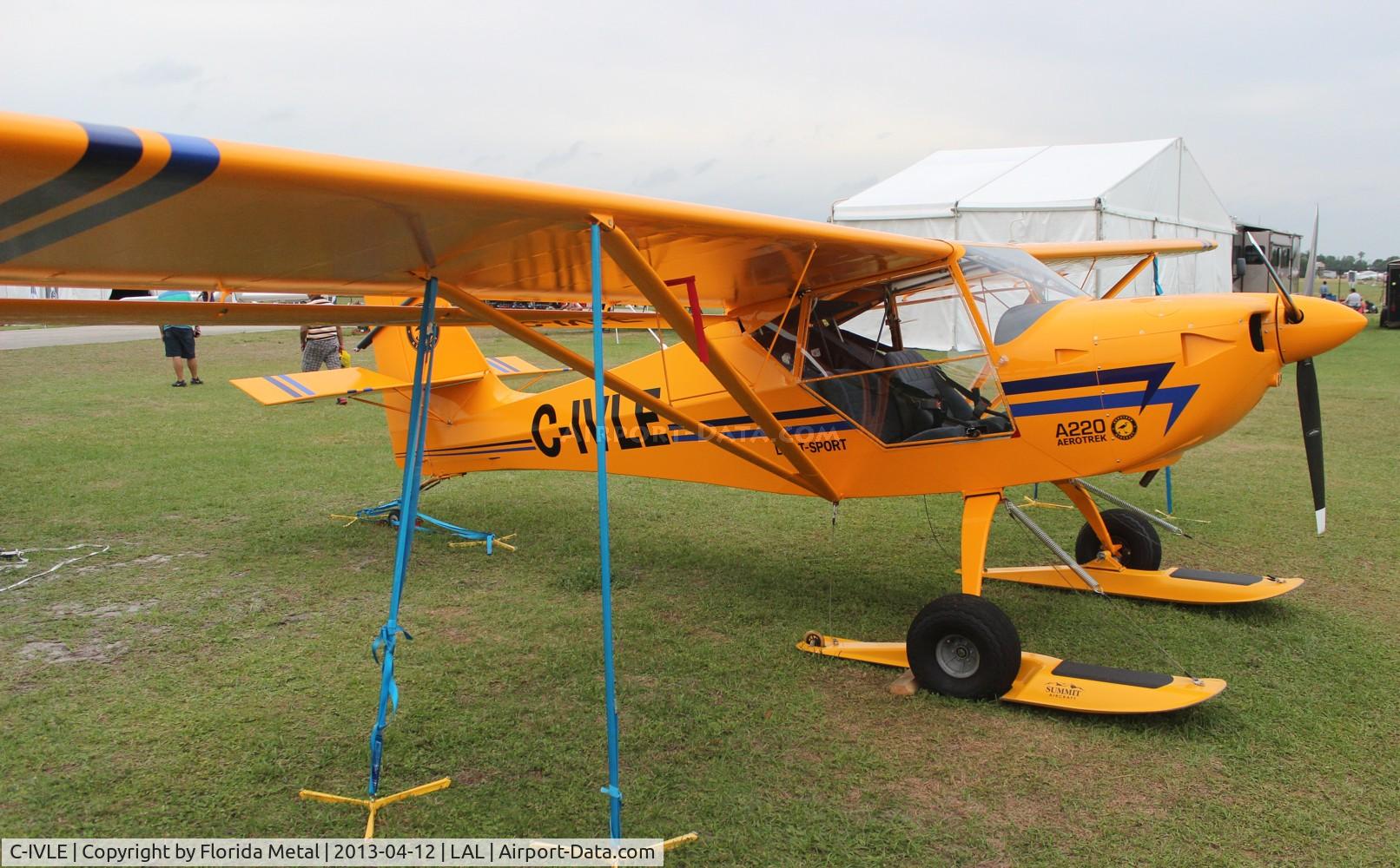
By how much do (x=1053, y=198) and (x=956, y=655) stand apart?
1486cm

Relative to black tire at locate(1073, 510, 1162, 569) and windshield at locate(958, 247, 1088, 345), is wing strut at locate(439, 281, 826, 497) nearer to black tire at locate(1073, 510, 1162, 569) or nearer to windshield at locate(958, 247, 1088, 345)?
windshield at locate(958, 247, 1088, 345)

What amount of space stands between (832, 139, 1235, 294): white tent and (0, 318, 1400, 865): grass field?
9.44 m

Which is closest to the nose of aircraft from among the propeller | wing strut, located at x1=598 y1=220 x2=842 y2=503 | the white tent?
the propeller

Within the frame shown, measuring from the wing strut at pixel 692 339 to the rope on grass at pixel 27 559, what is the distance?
4.88 metres

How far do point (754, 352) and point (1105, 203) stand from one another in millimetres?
13531

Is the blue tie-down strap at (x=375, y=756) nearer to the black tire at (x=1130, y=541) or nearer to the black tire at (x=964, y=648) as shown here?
the black tire at (x=964, y=648)

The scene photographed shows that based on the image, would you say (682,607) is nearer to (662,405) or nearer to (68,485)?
(662,405)

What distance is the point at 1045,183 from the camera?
58.2 ft

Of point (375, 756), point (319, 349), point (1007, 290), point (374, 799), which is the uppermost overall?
point (1007, 290)

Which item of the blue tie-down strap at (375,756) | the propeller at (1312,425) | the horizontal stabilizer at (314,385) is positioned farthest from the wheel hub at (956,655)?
the horizontal stabilizer at (314,385)

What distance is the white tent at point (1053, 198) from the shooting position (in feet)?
54.9

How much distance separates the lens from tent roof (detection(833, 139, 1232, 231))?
17.2 metres

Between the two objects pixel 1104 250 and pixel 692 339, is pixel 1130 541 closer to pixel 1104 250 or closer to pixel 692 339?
pixel 1104 250

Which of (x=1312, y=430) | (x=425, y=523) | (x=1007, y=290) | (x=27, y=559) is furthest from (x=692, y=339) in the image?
(x=27, y=559)
